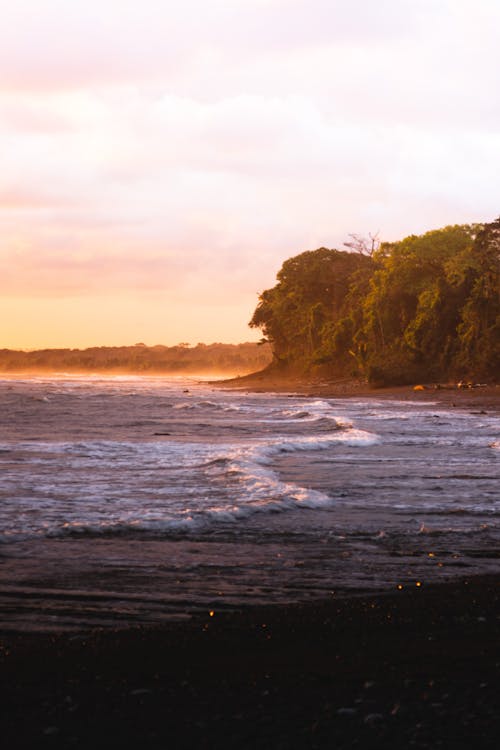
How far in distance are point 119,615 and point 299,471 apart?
27.8 feet

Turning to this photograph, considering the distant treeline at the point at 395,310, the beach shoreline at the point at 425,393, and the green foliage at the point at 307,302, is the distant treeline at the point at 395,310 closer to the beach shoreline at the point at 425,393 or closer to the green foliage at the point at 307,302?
the green foliage at the point at 307,302

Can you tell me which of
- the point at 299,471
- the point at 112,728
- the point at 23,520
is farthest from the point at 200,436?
the point at 112,728

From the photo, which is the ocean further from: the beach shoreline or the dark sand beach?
the beach shoreline

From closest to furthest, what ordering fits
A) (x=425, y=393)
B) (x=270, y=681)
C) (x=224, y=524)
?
1. (x=270, y=681)
2. (x=224, y=524)
3. (x=425, y=393)

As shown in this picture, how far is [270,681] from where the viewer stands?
3.82 metres

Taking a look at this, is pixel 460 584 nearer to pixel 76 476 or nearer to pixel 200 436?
pixel 76 476

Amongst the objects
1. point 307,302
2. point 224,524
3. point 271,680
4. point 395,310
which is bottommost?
point 224,524

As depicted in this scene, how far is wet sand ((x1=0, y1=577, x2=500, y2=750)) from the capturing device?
126 inches

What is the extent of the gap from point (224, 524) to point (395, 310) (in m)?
65.2

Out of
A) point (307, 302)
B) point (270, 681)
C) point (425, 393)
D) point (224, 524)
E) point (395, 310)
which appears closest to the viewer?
point (270, 681)

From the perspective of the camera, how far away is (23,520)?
8.45 metres

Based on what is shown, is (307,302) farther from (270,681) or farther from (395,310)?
(270,681)

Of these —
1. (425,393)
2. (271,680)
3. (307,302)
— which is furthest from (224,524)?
(307,302)

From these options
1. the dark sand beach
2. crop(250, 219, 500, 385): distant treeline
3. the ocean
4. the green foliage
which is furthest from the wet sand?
the green foliage
